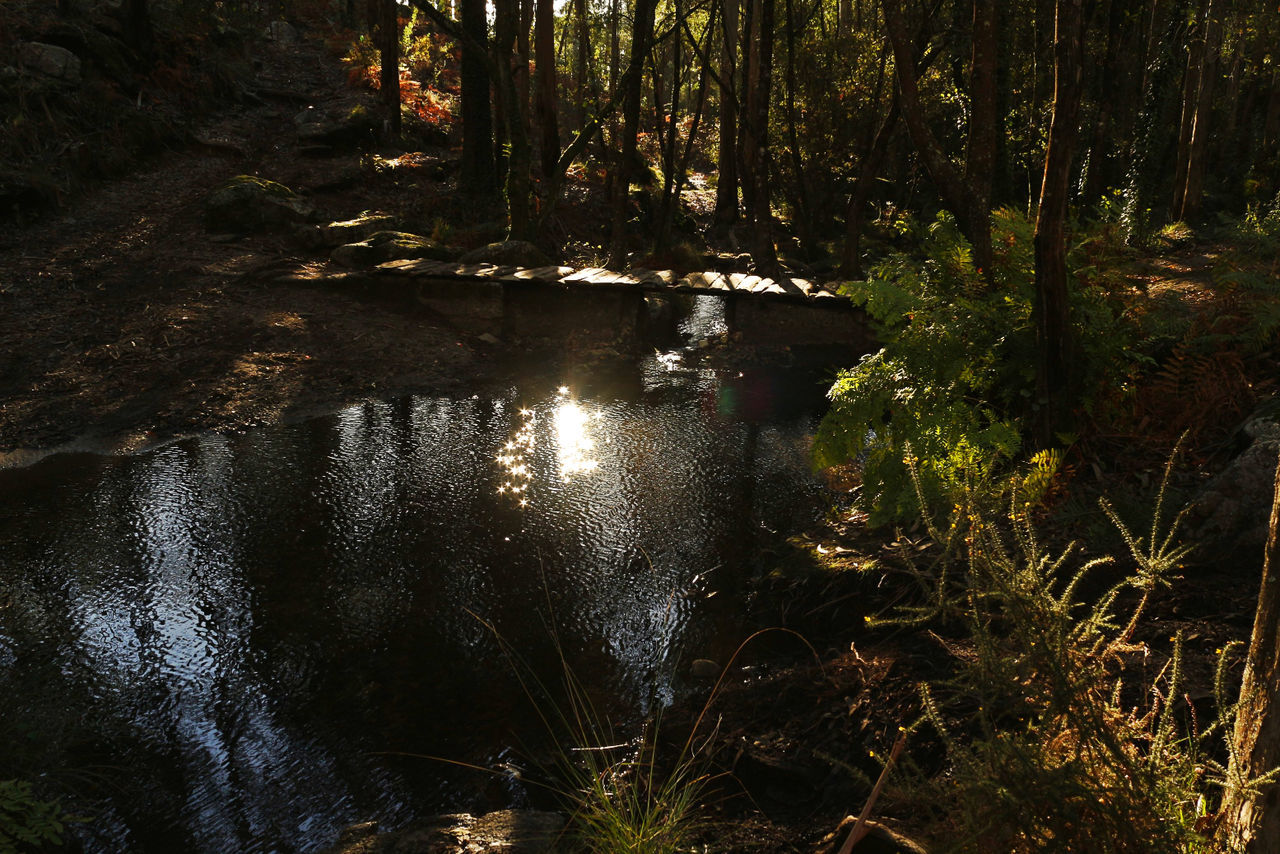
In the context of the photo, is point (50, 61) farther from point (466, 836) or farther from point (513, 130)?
point (466, 836)

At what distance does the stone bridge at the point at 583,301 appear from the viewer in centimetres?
925

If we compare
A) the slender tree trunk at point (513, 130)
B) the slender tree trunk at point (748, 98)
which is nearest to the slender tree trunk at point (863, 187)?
the slender tree trunk at point (748, 98)

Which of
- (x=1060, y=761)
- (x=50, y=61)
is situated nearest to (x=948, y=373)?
(x=1060, y=761)

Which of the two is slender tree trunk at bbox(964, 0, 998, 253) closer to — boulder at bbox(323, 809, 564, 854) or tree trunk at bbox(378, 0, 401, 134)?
boulder at bbox(323, 809, 564, 854)

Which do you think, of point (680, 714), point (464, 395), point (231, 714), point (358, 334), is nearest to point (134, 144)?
point (358, 334)

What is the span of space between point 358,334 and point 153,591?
190 inches

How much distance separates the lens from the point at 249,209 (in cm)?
1134

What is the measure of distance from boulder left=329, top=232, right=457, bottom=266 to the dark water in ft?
13.7

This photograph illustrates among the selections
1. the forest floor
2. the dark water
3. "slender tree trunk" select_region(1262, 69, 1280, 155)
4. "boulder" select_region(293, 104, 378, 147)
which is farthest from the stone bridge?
"slender tree trunk" select_region(1262, 69, 1280, 155)

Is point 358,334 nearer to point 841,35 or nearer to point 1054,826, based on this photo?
point 1054,826

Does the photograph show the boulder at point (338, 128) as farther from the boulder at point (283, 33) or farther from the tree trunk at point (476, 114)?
the boulder at point (283, 33)

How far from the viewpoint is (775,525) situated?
194 inches

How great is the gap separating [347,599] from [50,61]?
Answer: 1384cm

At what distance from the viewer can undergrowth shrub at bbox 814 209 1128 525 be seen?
3795mm
